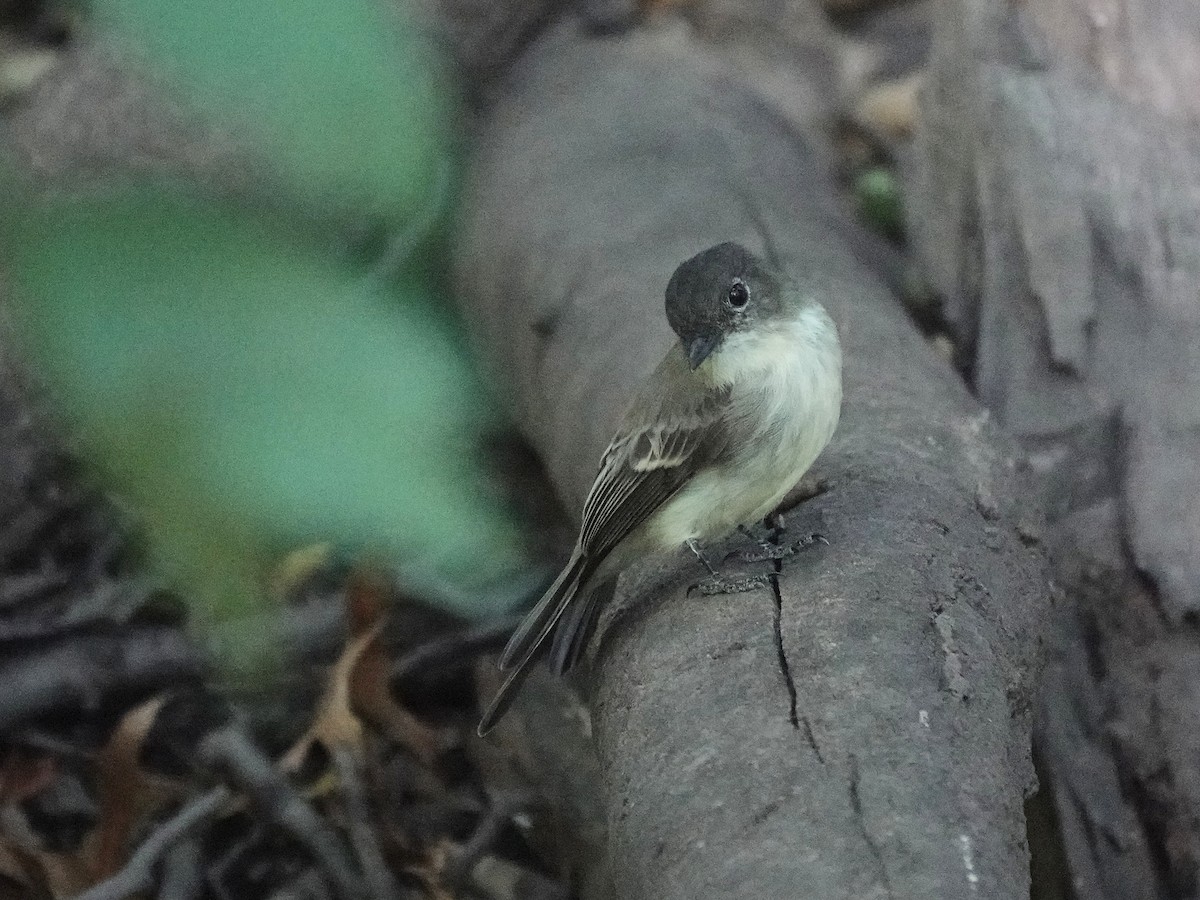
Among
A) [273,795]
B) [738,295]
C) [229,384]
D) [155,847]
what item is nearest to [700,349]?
[738,295]

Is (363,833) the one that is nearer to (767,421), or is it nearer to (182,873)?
(182,873)

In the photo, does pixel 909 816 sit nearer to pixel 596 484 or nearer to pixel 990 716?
pixel 990 716

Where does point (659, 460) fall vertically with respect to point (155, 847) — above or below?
above

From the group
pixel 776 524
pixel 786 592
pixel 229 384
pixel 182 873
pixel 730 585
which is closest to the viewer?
pixel 229 384

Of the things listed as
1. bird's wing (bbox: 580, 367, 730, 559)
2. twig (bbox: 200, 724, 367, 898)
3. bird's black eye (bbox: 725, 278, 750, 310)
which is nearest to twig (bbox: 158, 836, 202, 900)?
twig (bbox: 200, 724, 367, 898)

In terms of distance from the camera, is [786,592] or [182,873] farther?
[182,873]

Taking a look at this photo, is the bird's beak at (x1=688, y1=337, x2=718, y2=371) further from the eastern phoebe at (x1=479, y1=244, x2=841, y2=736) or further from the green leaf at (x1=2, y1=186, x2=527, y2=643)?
the green leaf at (x1=2, y1=186, x2=527, y2=643)

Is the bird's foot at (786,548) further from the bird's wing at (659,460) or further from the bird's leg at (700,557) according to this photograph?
the bird's wing at (659,460)
